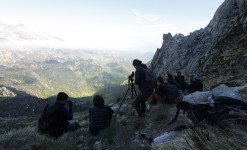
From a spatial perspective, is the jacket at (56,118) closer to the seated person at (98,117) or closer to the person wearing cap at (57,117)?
the person wearing cap at (57,117)

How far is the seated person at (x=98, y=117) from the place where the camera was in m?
6.08

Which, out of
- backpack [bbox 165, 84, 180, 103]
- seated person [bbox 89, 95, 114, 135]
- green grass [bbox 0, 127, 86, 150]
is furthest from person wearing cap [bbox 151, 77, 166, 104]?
green grass [bbox 0, 127, 86, 150]

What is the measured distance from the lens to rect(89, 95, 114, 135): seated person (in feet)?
20.0

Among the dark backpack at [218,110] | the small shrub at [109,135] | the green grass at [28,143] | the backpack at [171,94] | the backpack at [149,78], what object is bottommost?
the small shrub at [109,135]

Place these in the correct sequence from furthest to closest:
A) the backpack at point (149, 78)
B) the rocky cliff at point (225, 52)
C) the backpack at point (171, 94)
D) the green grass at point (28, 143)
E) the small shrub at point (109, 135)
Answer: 1. the rocky cliff at point (225, 52)
2. the backpack at point (171, 94)
3. the backpack at point (149, 78)
4. the small shrub at point (109, 135)
5. the green grass at point (28, 143)

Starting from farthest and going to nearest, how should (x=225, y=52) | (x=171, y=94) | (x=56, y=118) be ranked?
(x=225, y=52) < (x=171, y=94) < (x=56, y=118)

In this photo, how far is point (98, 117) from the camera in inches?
244

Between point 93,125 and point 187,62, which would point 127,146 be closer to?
point 93,125

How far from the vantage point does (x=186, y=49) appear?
3158 cm

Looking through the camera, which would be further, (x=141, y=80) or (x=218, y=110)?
(x=141, y=80)

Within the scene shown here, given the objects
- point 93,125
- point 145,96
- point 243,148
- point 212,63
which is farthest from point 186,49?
point 243,148

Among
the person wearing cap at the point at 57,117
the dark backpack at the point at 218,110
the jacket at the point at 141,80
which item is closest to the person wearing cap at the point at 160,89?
the jacket at the point at 141,80

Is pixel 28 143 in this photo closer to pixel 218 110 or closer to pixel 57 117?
pixel 57 117

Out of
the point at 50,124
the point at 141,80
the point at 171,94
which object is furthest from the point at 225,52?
the point at 50,124
